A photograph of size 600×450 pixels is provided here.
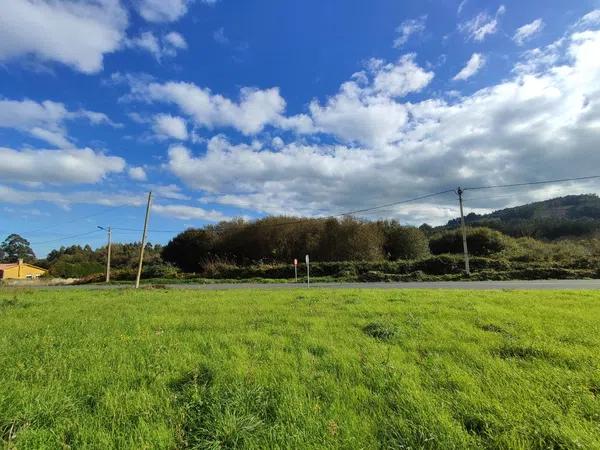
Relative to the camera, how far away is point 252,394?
405 centimetres

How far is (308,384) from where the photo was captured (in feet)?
14.5

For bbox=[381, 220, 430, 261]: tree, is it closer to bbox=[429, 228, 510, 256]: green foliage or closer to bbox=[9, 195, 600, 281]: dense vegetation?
bbox=[9, 195, 600, 281]: dense vegetation

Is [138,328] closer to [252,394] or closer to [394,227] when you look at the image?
[252,394]

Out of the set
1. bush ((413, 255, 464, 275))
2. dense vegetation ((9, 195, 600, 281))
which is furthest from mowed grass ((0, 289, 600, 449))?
bush ((413, 255, 464, 275))

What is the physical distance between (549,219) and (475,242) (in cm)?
3368

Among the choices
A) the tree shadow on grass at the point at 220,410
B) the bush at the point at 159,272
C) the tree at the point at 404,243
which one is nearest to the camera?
the tree shadow on grass at the point at 220,410

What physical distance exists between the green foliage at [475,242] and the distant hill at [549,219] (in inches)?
112

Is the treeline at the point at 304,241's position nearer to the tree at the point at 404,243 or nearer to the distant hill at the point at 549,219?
the tree at the point at 404,243

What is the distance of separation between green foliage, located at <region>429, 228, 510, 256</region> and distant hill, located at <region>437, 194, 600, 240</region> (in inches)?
112

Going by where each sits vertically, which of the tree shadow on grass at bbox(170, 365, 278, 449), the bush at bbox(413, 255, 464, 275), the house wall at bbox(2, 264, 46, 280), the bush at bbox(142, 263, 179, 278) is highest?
the house wall at bbox(2, 264, 46, 280)

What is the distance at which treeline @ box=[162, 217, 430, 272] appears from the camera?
4253 centimetres

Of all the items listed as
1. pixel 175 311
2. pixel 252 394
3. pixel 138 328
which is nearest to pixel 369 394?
pixel 252 394

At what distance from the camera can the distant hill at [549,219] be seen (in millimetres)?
58156

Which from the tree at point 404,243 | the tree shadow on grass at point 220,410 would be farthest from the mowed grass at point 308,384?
the tree at point 404,243
